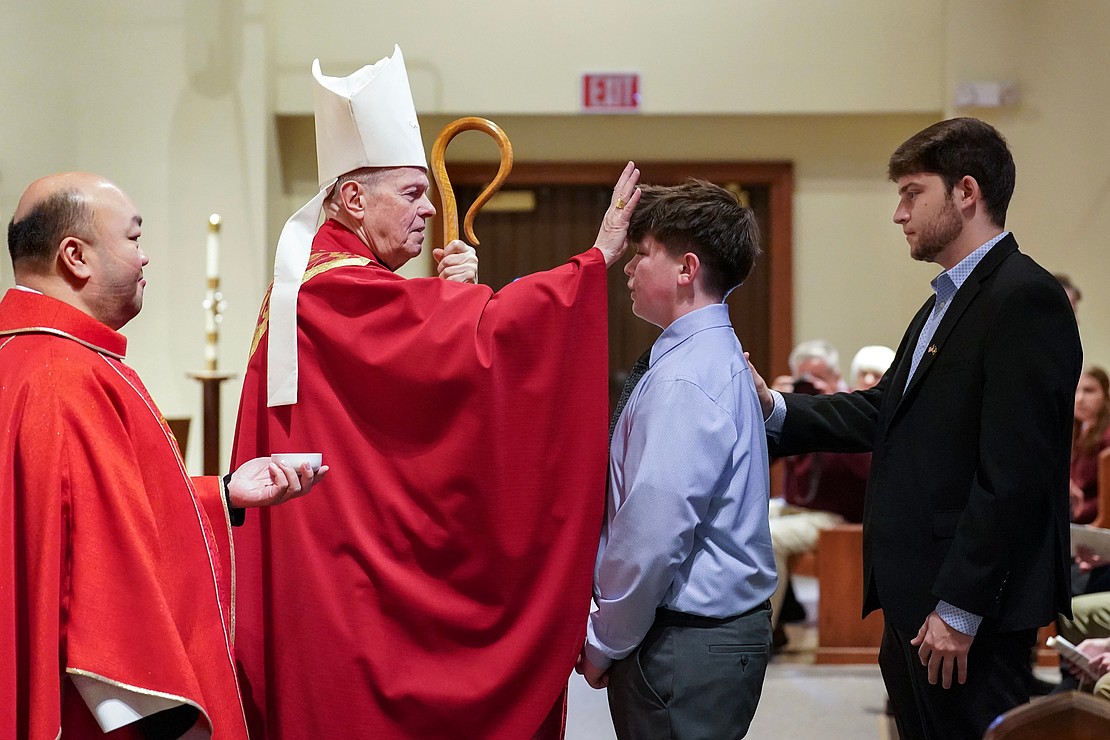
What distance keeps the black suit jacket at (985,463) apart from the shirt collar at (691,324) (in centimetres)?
39

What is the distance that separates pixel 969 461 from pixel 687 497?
1.75 feet

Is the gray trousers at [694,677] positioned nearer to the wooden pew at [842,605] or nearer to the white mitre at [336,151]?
the white mitre at [336,151]

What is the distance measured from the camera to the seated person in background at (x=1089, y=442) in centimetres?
443

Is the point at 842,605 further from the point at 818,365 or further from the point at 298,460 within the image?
the point at 298,460

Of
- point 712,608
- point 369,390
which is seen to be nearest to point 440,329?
point 369,390

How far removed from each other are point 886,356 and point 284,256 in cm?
398

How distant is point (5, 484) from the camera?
1.49 m

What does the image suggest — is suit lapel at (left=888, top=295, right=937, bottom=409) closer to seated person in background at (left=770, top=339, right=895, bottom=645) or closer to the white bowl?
the white bowl

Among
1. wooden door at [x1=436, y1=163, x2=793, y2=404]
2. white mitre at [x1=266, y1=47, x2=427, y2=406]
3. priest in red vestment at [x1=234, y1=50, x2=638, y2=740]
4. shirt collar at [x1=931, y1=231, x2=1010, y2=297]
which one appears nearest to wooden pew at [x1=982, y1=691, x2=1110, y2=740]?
priest in red vestment at [x1=234, y1=50, x2=638, y2=740]

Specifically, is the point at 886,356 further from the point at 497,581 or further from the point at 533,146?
the point at 497,581

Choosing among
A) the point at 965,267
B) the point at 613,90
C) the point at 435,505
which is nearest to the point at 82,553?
the point at 435,505

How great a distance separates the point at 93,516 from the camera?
1.52 metres

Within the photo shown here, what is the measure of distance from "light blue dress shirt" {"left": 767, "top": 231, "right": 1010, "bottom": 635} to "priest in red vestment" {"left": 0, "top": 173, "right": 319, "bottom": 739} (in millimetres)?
1050

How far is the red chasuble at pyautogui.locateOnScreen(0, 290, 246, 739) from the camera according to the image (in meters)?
1.47
